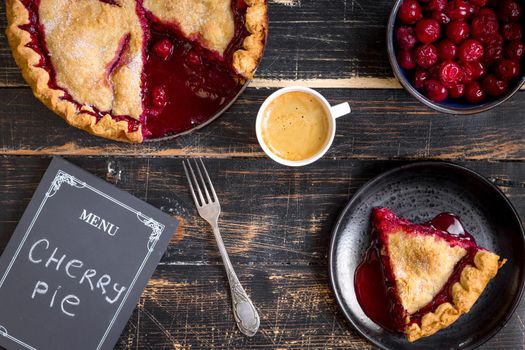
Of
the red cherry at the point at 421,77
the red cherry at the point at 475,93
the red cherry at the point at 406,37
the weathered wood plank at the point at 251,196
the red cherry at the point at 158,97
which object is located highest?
the red cherry at the point at 406,37

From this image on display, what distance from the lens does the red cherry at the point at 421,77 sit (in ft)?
7.52

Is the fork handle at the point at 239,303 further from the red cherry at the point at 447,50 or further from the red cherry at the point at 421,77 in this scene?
the red cherry at the point at 447,50

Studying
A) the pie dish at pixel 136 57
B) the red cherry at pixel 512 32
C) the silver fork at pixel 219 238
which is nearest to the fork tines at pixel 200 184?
the silver fork at pixel 219 238

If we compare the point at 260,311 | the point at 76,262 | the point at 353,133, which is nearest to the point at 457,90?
the point at 353,133

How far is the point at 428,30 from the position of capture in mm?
2242

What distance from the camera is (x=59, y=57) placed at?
228cm

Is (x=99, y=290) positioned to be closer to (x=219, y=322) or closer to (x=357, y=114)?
(x=219, y=322)

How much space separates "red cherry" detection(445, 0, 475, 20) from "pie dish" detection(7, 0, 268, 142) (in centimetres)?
69

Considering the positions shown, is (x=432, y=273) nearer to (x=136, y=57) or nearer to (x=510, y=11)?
(x=510, y=11)

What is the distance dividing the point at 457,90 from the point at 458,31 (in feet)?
0.71

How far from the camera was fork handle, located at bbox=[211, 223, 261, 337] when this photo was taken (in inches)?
97.8

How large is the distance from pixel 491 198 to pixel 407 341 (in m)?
0.67

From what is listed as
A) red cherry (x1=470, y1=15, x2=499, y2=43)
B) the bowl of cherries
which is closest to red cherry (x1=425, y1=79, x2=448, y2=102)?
the bowl of cherries

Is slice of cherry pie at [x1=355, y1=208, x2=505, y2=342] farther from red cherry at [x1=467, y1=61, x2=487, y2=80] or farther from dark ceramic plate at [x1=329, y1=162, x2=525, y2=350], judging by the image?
red cherry at [x1=467, y1=61, x2=487, y2=80]
